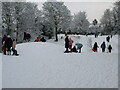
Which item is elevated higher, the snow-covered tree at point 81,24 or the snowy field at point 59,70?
the snow-covered tree at point 81,24

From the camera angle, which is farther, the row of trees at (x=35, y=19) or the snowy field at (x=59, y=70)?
the row of trees at (x=35, y=19)

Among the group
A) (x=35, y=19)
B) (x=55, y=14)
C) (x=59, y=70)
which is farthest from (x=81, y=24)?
(x=59, y=70)

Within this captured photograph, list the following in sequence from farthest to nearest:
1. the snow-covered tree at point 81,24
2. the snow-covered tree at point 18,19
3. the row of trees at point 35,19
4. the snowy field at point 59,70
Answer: the snow-covered tree at point 81,24 → the row of trees at point 35,19 → the snow-covered tree at point 18,19 → the snowy field at point 59,70

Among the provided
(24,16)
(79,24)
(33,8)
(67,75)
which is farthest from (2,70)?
(79,24)

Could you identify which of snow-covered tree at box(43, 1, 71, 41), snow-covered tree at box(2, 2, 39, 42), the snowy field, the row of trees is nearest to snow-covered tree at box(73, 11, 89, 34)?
the row of trees

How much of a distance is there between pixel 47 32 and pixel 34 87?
121ft

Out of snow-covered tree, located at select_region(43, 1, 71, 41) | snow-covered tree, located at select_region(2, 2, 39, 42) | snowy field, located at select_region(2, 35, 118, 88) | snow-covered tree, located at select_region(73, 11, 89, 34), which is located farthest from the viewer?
snow-covered tree, located at select_region(73, 11, 89, 34)

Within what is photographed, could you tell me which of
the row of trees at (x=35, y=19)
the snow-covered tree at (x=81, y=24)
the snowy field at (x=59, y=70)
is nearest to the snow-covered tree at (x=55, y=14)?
the row of trees at (x=35, y=19)

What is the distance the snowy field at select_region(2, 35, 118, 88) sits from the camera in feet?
43.0

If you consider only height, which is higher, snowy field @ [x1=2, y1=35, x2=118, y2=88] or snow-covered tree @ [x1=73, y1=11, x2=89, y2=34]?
snow-covered tree @ [x1=73, y1=11, x2=89, y2=34]

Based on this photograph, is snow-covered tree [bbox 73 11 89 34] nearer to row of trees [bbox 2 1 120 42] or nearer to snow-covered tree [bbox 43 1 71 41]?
row of trees [bbox 2 1 120 42]

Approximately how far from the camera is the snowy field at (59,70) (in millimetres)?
13117

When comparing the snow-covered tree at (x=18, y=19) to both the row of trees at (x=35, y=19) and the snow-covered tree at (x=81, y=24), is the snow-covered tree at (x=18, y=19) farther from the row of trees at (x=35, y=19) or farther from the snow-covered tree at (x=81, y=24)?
the snow-covered tree at (x=81, y=24)

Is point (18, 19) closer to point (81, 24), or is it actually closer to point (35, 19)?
point (35, 19)
